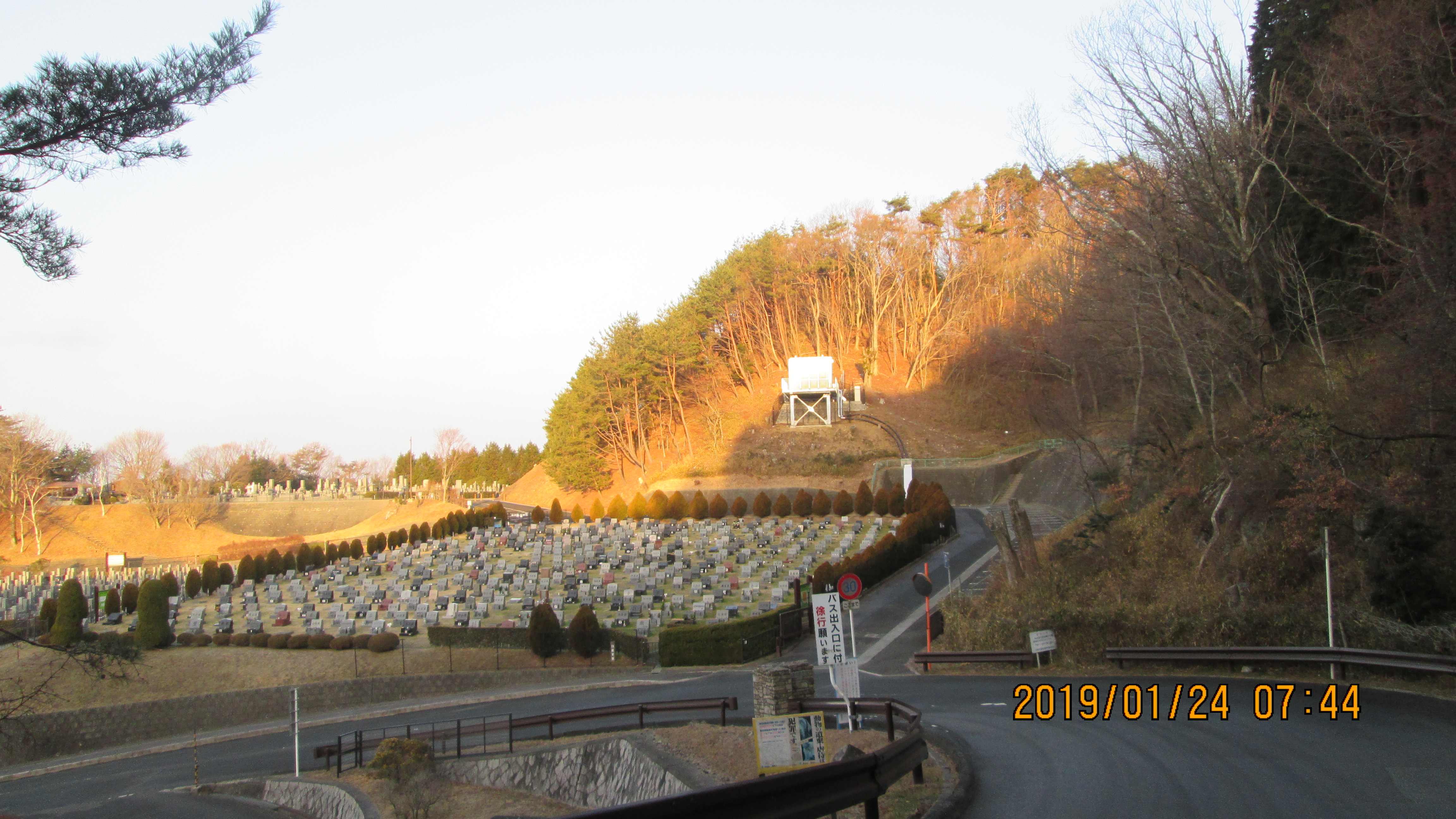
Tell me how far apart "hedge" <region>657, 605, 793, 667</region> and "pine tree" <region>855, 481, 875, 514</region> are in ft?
67.5

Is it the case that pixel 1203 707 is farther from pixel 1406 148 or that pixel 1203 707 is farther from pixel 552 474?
pixel 552 474

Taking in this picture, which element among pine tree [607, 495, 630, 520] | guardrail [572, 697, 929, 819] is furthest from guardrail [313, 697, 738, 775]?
pine tree [607, 495, 630, 520]

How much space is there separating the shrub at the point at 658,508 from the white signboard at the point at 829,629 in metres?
37.5

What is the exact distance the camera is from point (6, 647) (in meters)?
27.7

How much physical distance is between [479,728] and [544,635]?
7.94m

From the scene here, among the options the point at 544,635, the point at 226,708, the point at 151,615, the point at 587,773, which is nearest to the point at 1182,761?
the point at 587,773

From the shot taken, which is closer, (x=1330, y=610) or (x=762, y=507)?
(x=1330, y=610)

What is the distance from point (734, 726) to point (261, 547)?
5554cm

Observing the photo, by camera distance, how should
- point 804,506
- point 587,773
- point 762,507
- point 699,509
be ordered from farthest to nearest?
point 762,507, point 699,509, point 804,506, point 587,773

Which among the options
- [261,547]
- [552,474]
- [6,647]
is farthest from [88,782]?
[552,474]

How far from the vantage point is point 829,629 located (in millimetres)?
10484

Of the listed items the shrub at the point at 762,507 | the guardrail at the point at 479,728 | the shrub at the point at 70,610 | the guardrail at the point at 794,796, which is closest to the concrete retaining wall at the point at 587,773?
the guardrail at the point at 479,728

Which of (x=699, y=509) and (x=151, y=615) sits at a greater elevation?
(x=699, y=509)

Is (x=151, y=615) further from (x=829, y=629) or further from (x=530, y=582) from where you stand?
(x=829, y=629)
